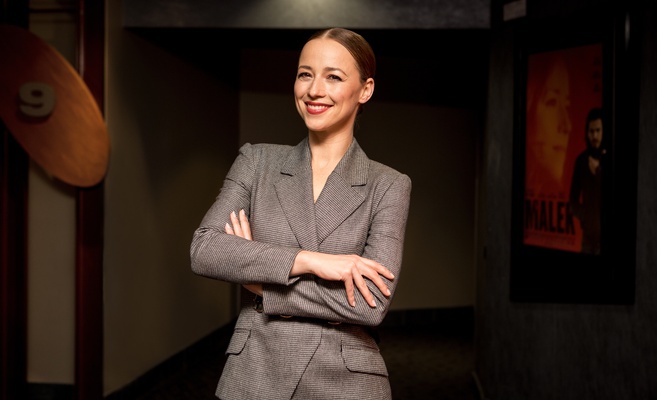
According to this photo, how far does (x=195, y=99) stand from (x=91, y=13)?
63.3 inches

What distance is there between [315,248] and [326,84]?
1.22 ft

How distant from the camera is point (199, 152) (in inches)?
Answer: 224

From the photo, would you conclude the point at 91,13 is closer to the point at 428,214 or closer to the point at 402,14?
the point at 402,14

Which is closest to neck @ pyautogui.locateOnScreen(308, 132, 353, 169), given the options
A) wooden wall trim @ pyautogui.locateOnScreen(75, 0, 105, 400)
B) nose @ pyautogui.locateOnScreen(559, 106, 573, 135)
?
nose @ pyautogui.locateOnScreen(559, 106, 573, 135)

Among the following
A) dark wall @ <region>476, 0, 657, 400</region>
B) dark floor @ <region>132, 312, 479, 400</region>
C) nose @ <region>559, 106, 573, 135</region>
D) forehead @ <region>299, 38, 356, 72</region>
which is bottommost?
dark floor @ <region>132, 312, 479, 400</region>

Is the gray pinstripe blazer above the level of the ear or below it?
below

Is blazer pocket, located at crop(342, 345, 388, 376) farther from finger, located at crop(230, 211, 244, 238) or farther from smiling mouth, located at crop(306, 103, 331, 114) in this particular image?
smiling mouth, located at crop(306, 103, 331, 114)

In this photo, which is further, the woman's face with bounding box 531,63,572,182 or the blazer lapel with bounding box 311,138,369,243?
the woman's face with bounding box 531,63,572,182

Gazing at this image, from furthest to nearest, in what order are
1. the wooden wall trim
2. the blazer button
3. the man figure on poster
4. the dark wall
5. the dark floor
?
1. the dark floor
2. the wooden wall trim
3. the man figure on poster
4. the dark wall
5. the blazer button

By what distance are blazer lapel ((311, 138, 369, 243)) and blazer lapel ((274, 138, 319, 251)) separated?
2 centimetres

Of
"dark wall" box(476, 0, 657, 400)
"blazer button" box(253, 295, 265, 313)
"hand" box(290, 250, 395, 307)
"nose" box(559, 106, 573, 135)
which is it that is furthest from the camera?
"nose" box(559, 106, 573, 135)

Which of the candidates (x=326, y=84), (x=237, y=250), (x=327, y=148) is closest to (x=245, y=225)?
(x=237, y=250)

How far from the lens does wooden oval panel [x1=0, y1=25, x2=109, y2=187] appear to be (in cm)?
372

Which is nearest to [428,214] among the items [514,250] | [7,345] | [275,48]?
[275,48]
